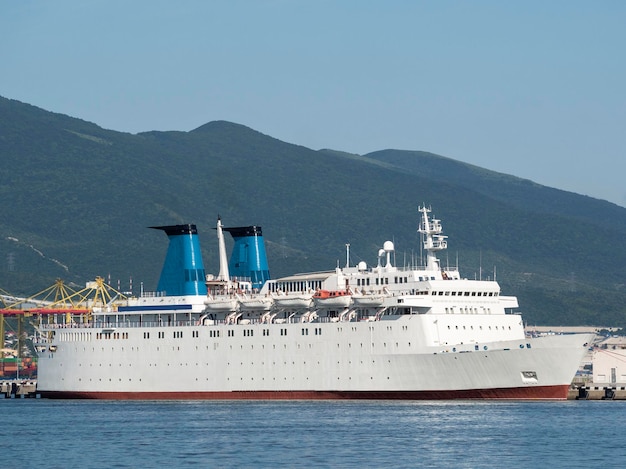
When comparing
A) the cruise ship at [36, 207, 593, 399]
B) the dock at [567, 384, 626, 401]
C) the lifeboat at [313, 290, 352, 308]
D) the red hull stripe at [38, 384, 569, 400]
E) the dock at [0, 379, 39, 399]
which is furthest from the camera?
the dock at [0, 379, 39, 399]

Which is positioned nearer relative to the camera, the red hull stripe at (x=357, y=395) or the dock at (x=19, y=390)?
the red hull stripe at (x=357, y=395)

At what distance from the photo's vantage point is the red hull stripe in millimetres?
61812

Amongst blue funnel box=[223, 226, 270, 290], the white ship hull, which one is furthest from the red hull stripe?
blue funnel box=[223, 226, 270, 290]

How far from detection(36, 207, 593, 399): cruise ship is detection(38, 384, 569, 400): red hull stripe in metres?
0.06

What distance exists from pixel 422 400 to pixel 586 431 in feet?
43.1

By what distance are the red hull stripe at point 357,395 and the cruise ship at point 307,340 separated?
2.3 inches

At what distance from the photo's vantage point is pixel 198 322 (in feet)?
229

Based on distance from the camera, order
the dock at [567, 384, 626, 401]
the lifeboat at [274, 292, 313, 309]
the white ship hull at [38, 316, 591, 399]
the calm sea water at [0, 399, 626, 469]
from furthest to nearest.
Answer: the dock at [567, 384, 626, 401] < the lifeboat at [274, 292, 313, 309] < the white ship hull at [38, 316, 591, 399] < the calm sea water at [0, 399, 626, 469]

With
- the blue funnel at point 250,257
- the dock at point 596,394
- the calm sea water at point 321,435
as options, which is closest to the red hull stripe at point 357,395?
the calm sea water at point 321,435

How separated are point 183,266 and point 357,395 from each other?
12.6 m

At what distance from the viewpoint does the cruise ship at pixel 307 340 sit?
61.7 metres

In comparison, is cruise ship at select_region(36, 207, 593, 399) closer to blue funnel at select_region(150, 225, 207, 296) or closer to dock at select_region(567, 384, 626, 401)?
blue funnel at select_region(150, 225, 207, 296)

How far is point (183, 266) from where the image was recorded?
235 feet

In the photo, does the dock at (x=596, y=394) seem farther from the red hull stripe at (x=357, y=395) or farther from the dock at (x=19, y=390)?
the dock at (x=19, y=390)
